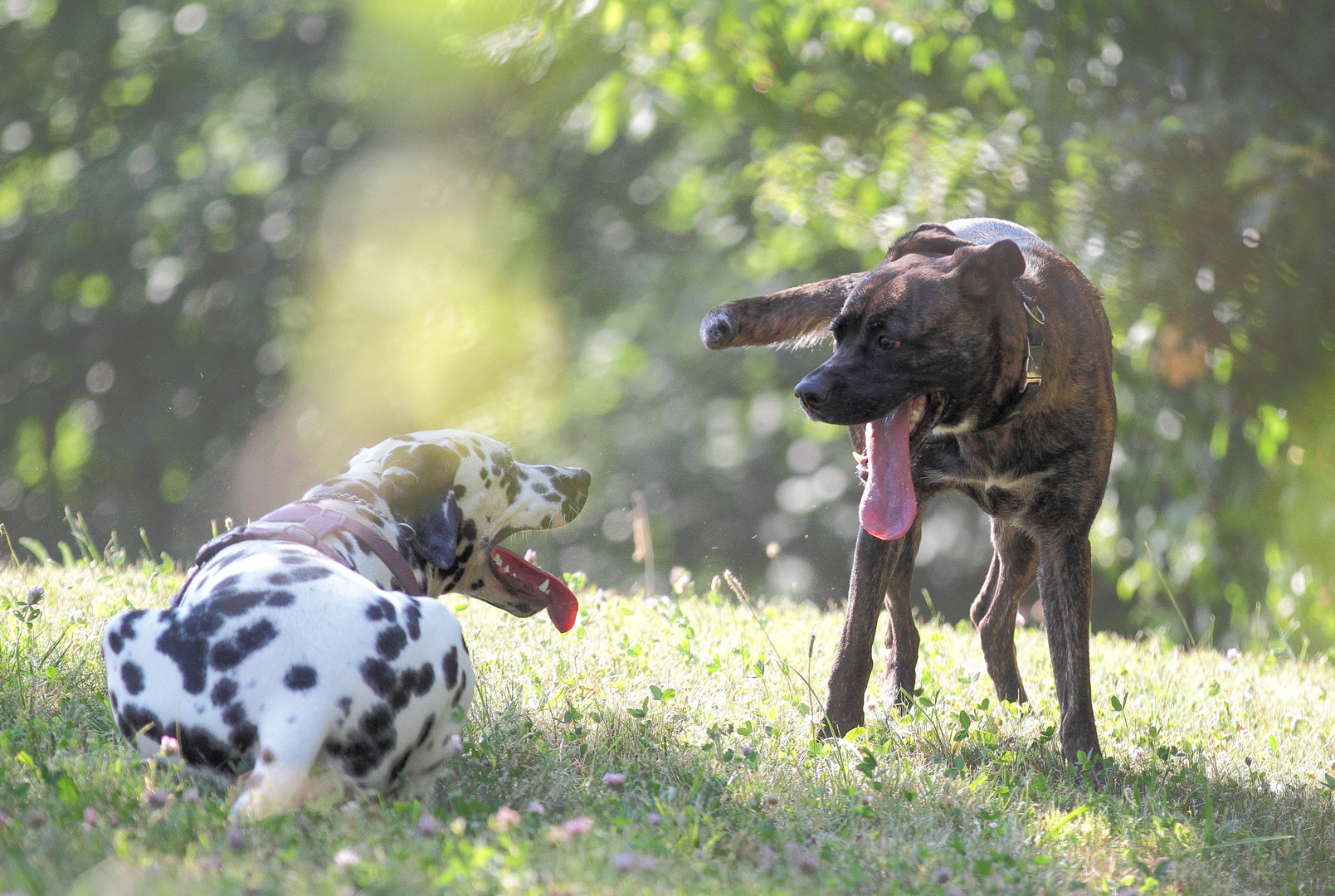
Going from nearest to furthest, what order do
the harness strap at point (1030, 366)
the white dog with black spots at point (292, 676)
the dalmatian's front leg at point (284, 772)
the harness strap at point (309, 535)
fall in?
the dalmatian's front leg at point (284, 772) < the white dog with black spots at point (292, 676) < the harness strap at point (309, 535) < the harness strap at point (1030, 366)

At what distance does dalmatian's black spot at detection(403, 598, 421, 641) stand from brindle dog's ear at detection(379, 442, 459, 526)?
3.40ft

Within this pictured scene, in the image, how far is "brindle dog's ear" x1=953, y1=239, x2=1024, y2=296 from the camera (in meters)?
4.53

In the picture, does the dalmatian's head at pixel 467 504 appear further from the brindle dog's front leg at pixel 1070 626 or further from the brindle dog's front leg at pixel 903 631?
the brindle dog's front leg at pixel 1070 626

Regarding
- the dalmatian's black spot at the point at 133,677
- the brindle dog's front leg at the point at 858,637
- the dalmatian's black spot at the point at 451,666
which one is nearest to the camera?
the dalmatian's black spot at the point at 133,677

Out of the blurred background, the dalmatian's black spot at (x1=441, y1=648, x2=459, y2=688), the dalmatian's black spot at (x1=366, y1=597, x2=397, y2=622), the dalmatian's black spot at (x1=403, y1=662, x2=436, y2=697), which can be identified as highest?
the dalmatian's black spot at (x1=366, y1=597, x2=397, y2=622)

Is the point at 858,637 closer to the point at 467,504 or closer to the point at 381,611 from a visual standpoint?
the point at 467,504

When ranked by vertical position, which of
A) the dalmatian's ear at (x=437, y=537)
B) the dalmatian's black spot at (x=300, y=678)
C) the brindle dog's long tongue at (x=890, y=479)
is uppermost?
the dalmatian's black spot at (x=300, y=678)

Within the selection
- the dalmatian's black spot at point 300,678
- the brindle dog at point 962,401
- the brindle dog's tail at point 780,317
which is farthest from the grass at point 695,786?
the brindle dog's tail at point 780,317

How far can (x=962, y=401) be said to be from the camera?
4637 mm

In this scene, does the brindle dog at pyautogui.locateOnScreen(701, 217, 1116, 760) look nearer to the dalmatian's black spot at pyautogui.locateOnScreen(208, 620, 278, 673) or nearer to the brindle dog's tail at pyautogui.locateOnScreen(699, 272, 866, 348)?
the brindle dog's tail at pyautogui.locateOnScreen(699, 272, 866, 348)

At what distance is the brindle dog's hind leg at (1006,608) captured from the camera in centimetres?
580

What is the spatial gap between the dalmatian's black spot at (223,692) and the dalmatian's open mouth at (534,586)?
1.71 meters

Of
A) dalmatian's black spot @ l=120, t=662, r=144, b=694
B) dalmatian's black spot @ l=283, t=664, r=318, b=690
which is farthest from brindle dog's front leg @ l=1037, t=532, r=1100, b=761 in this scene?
dalmatian's black spot @ l=120, t=662, r=144, b=694

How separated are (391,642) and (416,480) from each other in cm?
130
